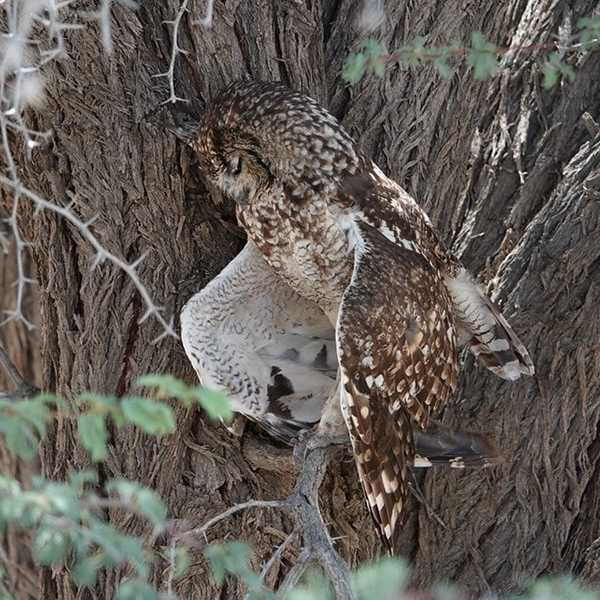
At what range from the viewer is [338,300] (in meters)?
3.24

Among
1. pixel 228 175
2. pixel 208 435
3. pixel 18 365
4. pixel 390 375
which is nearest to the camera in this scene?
pixel 390 375

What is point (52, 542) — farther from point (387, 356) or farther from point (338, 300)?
point (338, 300)

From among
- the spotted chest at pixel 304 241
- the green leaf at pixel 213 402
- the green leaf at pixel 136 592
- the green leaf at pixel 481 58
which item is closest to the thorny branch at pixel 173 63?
the spotted chest at pixel 304 241

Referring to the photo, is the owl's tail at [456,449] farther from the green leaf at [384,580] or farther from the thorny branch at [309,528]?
the green leaf at [384,580]

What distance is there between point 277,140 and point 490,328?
86 centimetres

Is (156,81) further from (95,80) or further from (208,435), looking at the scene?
(208,435)

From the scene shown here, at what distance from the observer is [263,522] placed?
3508 millimetres

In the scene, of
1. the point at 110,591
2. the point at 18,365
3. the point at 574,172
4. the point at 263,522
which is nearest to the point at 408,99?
the point at 574,172

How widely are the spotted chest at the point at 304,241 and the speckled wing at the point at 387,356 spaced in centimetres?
11

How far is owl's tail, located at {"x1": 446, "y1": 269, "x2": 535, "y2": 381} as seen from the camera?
10.8 feet

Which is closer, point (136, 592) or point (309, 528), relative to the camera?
point (136, 592)

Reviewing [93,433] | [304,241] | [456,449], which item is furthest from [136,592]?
[456,449]

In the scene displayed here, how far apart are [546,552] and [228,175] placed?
5.30ft

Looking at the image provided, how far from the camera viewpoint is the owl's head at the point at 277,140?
121 inches
